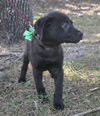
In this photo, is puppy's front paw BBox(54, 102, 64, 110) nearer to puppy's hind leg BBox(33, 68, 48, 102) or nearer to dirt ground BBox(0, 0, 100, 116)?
dirt ground BBox(0, 0, 100, 116)

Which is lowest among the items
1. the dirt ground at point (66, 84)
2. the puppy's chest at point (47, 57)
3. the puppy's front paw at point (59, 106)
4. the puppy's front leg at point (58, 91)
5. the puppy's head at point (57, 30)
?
the dirt ground at point (66, 84)

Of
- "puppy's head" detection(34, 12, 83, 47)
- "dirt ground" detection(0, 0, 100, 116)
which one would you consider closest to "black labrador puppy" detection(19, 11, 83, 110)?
"puppy's head" detection(34, 12, 83, 47)

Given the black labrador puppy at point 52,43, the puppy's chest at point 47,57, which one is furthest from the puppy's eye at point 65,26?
the puppy's chest at point 47,57

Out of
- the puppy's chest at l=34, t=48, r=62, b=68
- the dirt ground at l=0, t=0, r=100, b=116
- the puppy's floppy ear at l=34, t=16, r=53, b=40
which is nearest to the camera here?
the puppy's floppy ear at l=34, t=16, r=53, b=40

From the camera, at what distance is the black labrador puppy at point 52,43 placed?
12.5 ft

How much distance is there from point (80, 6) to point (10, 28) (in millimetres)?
6976

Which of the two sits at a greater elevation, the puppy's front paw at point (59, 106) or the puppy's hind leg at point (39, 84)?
the puppy's hind leg at point (39, 84)

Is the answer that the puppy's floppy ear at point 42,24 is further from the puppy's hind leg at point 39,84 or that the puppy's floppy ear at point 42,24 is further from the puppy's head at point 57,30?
the puppy's hind leg at point 39,84

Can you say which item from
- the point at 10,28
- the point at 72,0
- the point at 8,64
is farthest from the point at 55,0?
the point at 8,64

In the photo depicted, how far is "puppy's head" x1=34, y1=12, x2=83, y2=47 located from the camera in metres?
3.79

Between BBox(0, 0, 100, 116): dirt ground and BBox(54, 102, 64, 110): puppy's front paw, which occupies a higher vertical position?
BBox(54, 102, 64, 110): puppy's front paw

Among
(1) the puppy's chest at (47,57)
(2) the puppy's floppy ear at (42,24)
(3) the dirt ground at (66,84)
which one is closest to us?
(2) the puppy's floppy ear at (42,24)

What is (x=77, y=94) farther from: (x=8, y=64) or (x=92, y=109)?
(x=8, y=64)

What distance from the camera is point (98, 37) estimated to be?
824cm
